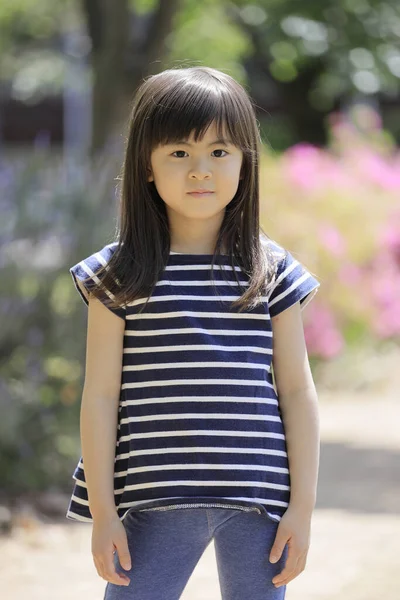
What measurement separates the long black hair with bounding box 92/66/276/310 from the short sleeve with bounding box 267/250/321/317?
0.10ft

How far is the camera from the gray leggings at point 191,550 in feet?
7.11

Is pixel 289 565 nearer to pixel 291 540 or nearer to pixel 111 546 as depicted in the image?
pixel 291 540

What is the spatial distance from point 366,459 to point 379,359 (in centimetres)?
365

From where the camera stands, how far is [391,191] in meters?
9.80

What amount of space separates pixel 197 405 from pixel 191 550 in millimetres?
281

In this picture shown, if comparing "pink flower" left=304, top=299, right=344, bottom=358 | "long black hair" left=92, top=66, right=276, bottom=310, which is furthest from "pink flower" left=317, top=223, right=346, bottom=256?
"long black hair" left=92, top=66, right=276, bottom=310

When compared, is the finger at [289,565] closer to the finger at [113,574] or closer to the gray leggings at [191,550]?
the gray leggings at [191,550]

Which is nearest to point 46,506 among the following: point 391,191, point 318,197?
point 318,197

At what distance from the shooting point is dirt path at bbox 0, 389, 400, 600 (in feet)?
13.5

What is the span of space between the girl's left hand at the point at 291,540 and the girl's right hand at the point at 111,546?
0.28 metres

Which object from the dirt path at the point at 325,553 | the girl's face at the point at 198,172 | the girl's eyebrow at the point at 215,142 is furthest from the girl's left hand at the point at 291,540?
the dirt path at the point at 325,553


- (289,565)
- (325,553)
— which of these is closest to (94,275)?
(289,565)

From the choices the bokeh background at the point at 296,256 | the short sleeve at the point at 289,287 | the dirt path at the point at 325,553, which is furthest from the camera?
the bokeh background at the point at 296,256

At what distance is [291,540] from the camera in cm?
220
